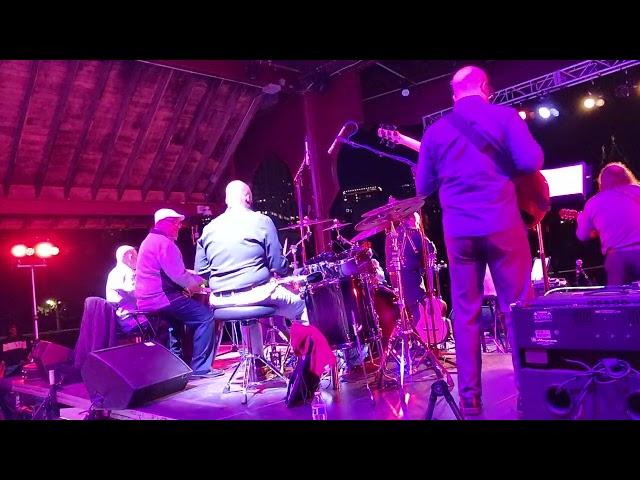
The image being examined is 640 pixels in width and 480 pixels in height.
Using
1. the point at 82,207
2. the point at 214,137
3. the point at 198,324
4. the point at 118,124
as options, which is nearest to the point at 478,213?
the point at 198,324

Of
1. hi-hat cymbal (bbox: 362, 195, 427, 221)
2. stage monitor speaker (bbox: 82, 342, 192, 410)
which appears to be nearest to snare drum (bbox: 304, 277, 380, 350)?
hi-hat cymbal (bbox: 362, 195, 427, 221)

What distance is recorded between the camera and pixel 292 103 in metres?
9.82

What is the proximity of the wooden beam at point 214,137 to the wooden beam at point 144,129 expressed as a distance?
122cm

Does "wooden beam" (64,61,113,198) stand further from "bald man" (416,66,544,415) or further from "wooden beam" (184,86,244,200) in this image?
"bald man" (416,66,544,415)

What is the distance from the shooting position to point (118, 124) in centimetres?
877

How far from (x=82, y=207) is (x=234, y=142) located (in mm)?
3095

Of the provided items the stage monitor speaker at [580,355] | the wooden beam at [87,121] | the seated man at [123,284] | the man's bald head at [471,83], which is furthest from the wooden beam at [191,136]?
the stage monitor speaker at [580,355]

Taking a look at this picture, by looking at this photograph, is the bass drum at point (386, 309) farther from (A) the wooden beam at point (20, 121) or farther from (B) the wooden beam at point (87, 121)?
(A) the wooden beam at point (20, 121)

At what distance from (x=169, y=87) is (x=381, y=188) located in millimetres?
4109

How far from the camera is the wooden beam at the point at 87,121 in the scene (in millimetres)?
8047

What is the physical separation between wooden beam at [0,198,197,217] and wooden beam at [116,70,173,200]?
0.95 ft

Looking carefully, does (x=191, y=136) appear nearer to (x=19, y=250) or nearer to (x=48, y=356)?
(x=19, y=250)

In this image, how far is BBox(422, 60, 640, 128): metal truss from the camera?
7.22 m
